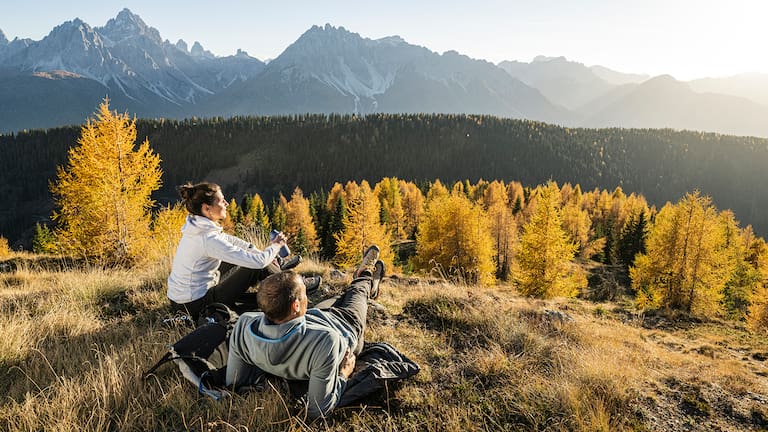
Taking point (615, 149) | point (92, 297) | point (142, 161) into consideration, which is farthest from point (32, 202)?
point (615, 149)

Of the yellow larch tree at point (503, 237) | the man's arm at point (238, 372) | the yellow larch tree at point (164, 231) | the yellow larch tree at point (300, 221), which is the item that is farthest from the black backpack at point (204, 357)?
the yellow larch tree at point (300, 221)

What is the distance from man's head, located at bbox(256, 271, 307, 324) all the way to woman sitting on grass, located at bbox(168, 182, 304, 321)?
5.17 ft

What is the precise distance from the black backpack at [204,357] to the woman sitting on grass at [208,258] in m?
0.85

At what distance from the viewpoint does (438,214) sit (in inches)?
1184

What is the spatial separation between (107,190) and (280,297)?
14876 mm

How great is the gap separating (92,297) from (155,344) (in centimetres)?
270

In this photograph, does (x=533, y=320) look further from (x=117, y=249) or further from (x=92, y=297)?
(x=117, y=249)

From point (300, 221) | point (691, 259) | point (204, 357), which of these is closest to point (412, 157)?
point (300, 221)

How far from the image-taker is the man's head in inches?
118

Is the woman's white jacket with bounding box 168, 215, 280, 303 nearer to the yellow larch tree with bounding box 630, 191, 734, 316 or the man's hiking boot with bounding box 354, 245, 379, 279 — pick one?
the man's hiking boot with bounding box 354, 245, 379, 279

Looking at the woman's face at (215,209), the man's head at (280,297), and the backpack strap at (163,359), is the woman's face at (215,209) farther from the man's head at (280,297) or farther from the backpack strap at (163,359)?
the man's head at (280,297)

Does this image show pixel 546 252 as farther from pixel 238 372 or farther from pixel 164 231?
pixel 238 372

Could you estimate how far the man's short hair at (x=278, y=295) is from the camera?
3.00 meters

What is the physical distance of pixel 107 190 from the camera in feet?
46.2
